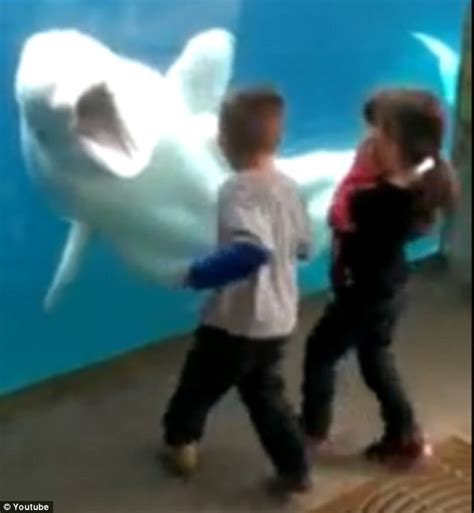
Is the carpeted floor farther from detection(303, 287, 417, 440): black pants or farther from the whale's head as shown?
the whale's head

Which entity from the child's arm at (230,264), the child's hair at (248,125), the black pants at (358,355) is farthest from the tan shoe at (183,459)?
the child's hair at (248,125)

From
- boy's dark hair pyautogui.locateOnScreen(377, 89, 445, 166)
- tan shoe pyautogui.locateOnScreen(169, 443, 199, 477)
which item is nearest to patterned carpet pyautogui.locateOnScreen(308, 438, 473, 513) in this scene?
tan shoe pyautogui.locateOnScreen(169, 443, 199, 477)

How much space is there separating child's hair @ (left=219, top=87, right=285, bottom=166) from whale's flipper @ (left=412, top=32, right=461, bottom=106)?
58 cm

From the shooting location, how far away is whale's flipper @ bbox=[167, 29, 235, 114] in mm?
1936

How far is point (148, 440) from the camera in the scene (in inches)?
77.4

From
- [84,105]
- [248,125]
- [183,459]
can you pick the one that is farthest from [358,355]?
[84,105]

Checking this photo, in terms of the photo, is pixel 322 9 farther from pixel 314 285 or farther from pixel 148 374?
pixel 148 374

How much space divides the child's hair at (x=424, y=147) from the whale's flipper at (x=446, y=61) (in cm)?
47

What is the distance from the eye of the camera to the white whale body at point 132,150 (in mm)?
1825

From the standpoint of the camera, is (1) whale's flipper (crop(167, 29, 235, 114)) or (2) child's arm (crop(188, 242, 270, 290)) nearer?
(2) child's arm (crop(188, 242, 270, 290))

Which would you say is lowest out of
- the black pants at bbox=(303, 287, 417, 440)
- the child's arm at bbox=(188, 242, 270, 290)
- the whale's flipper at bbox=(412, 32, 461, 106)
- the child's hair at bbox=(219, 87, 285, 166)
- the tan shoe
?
the tan shoe

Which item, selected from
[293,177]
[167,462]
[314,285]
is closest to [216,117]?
[293,177]

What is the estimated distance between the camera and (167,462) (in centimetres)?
194

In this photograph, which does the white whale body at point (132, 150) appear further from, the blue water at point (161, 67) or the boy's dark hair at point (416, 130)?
the boy's dark hair at point (416, 130)
